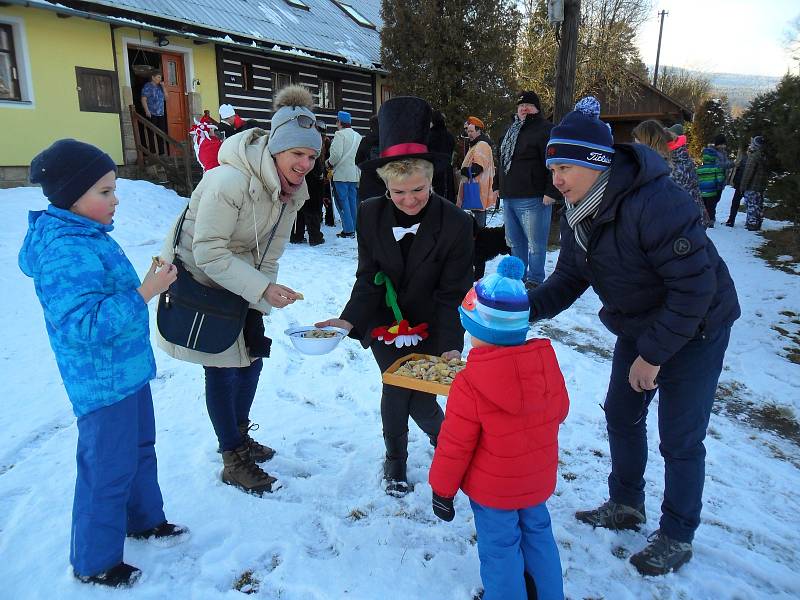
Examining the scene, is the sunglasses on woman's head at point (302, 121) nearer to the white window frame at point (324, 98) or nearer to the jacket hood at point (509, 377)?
the jacket hood at point (509, 377)

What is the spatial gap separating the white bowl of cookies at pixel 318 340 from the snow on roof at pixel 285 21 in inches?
422

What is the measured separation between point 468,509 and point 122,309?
194 cm

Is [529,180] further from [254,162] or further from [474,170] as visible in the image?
[254,162]

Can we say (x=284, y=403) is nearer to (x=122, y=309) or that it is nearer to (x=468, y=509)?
(x=468, y=509)

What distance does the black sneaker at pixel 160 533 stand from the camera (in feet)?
8.36

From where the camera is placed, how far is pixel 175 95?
13.1m

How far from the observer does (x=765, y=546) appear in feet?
8.80

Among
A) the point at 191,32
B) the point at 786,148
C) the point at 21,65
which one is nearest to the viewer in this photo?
the point at 21,65

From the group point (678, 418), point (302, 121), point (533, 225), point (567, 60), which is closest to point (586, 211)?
point (678, 418)

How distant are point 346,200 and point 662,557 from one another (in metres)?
8.11

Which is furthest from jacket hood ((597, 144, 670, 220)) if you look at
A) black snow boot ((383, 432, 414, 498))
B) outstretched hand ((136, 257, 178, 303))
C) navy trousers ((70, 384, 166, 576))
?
navy trousers ((70, 384, 166, 576))

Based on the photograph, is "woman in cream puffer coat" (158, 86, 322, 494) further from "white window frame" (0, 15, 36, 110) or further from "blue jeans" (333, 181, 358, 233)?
"white window frame" (0, 15, 36, 110)

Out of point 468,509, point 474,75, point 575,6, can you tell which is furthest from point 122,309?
point 474,75

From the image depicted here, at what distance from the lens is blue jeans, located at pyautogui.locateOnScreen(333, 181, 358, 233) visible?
9656mm
